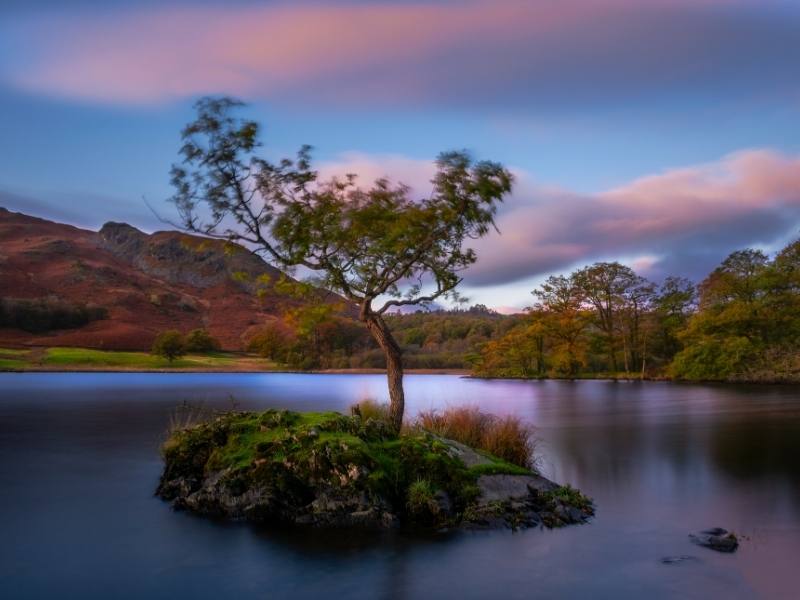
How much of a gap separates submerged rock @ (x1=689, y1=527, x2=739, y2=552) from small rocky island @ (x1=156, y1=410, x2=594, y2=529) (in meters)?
2.28

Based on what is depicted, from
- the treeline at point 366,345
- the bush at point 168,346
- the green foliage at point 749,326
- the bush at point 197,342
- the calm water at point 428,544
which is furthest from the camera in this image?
the bush at point 197,342

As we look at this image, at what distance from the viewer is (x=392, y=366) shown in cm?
1697

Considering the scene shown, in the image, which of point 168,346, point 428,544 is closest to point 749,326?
point 428,544

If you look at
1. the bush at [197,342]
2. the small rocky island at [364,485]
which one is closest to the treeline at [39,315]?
the bush at [197,342]

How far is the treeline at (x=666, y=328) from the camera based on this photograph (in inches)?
2633

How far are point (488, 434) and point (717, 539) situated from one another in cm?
678

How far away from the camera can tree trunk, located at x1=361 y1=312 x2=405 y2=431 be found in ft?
54.0

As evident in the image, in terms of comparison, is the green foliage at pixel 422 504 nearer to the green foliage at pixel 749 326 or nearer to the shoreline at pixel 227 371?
the green foliage at pixel 749 326

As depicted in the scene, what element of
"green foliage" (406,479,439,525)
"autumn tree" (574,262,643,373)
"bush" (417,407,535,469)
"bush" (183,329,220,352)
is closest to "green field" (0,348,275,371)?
"bush" (183,329,220,352)

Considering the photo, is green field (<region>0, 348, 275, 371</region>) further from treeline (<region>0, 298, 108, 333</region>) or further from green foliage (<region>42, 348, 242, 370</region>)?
treeline (<region>0, 298, 108, 333</region>)

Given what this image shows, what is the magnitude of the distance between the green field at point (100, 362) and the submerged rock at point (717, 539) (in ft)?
388

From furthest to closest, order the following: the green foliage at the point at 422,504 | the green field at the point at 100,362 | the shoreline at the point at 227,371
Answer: the green field at the point at 100,362, the shoreline at the point at 227,371, the green foliage at the point at 422,504

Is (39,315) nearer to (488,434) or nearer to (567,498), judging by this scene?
(488,434)

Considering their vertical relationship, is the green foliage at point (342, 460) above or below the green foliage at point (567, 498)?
above
